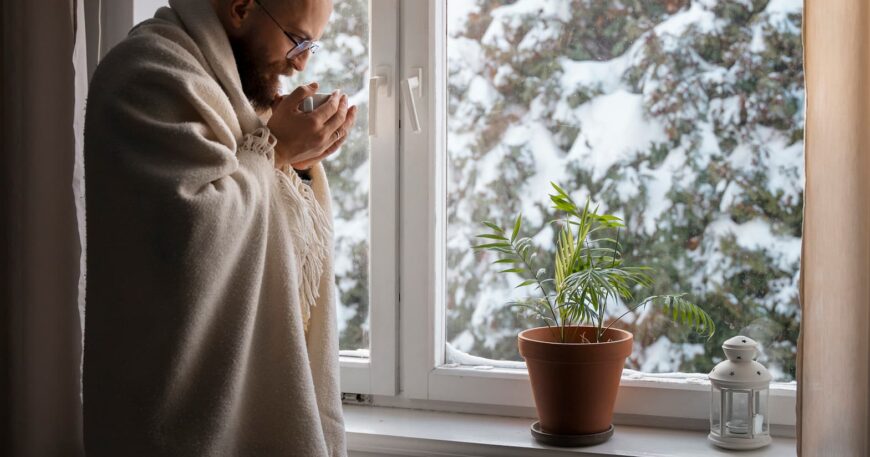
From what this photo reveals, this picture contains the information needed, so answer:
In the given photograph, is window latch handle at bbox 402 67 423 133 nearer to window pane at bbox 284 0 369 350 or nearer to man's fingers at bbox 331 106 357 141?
window pane at bbox 284 0 369 350

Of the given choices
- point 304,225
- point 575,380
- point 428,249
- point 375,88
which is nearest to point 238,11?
point 304,225

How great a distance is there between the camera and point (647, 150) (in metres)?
1.74

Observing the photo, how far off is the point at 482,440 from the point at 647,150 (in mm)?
666

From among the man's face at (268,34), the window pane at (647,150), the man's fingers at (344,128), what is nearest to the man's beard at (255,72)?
the man's face at (268,34)

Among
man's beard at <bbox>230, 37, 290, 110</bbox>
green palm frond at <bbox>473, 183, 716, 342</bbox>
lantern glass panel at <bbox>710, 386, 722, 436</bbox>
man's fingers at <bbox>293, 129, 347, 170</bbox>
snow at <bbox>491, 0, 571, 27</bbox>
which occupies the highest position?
snow at <bbox>491, 0, 571, 27</bbox>

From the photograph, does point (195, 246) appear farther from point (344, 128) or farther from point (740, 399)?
point (740, 399)

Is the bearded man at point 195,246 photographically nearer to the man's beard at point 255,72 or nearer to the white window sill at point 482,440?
the man's beard at point 255,72

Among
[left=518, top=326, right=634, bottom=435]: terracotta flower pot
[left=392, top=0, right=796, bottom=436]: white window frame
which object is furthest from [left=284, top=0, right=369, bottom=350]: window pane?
[left=518, top=326, right=634, bottom=435]: terracotta flower pot

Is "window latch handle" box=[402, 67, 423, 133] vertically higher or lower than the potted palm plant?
higher

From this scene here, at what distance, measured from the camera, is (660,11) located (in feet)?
5.69

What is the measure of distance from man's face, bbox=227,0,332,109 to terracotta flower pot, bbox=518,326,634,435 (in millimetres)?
679

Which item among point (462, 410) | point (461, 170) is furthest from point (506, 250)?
point (462, 410)

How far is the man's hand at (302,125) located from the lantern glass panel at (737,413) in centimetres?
87

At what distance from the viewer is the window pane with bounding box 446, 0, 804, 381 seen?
1.66 m
